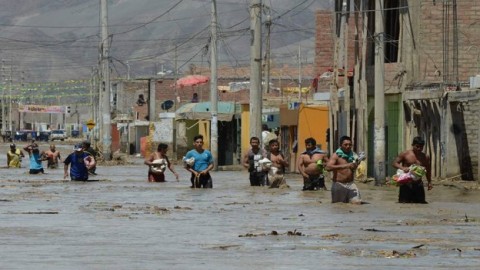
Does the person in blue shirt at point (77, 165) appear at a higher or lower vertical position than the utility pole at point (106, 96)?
lower

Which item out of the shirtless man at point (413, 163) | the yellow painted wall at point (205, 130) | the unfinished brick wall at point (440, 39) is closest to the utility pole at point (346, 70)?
the unfinished brick wall at point (440, 39)

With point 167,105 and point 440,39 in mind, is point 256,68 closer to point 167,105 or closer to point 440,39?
point 440,39

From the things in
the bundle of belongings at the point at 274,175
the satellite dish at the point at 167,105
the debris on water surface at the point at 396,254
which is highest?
the satellite dish at the point at 167,105

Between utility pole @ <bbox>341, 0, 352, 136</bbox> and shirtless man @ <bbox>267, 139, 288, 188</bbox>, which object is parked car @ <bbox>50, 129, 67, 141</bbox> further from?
shirtless man @ <bbox>267, 139, 288, 188</bbox>

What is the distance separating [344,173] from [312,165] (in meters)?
5.14

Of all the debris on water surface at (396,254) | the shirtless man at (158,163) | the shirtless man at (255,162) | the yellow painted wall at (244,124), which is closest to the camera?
the debris on water surface at (396,254)

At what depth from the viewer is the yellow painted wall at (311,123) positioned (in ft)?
169

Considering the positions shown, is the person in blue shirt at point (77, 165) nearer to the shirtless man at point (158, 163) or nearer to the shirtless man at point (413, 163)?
the shirtless man at point (158, 163)

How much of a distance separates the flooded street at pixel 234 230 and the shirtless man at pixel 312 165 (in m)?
0.48

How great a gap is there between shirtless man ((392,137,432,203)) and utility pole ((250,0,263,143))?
17.6m

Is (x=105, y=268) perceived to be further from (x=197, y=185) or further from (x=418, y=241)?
(x=197, y=185)

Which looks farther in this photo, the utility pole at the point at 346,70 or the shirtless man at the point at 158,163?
the utility pole at the point at 346,70

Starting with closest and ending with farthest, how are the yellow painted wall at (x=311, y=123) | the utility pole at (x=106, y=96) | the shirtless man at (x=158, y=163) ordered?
the shirtless man at (x=158, y=163)
the yellow painted wall at (x=311, y=123)
the utility pole at (x=106, y=96)

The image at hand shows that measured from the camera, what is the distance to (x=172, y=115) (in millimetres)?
81688
